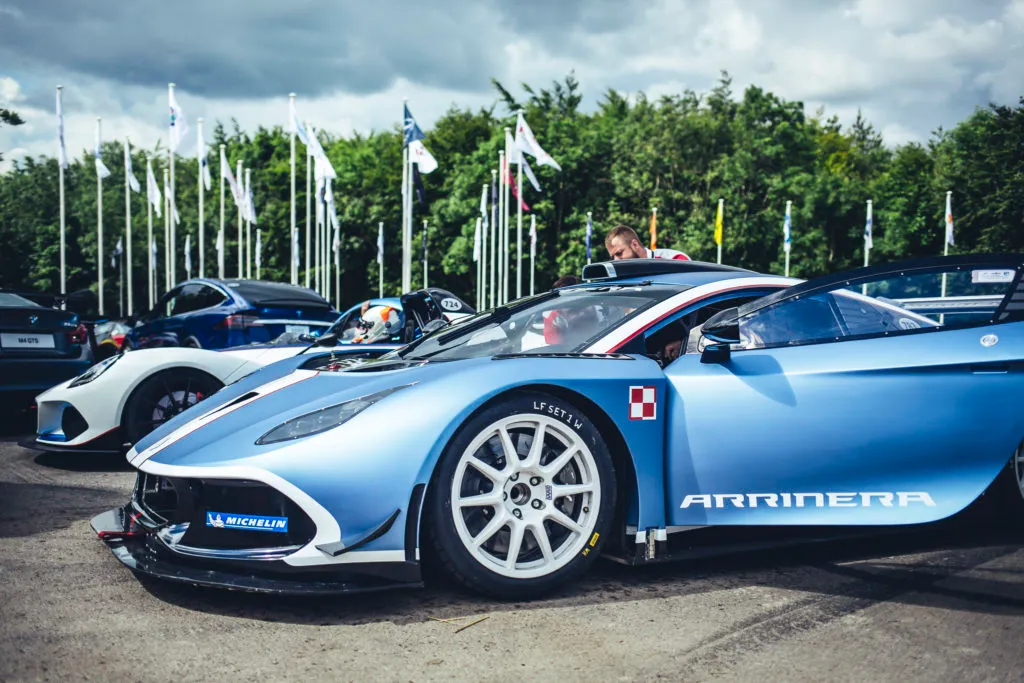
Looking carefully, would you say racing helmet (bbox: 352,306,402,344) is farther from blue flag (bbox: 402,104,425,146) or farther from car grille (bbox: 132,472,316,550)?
blue flag (bbox: 402,104,425,146)

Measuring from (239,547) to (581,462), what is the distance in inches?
47.0

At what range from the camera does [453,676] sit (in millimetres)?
2686

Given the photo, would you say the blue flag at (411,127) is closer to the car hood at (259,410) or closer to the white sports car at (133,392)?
the white sports car at (133,392)

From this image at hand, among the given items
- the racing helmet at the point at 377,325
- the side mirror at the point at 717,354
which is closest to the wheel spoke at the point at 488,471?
the side mirror at the point at 717,354

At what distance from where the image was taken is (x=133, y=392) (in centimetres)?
623

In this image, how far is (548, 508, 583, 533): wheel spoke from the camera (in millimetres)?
3424

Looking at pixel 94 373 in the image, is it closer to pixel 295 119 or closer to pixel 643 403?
pixel 643 403

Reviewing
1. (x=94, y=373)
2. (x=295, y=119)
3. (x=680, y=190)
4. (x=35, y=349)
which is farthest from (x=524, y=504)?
(x=680, y=190)

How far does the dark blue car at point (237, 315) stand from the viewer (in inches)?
463

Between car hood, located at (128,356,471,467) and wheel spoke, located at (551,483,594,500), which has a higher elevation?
car hood, located at (128,356,471,467)

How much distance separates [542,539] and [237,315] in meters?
9.04

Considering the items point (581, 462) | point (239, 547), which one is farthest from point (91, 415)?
point (581, 462)

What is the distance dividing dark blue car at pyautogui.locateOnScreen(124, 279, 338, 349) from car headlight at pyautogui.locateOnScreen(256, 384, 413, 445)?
825cm

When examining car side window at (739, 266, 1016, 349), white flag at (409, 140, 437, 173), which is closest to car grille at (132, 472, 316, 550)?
car side window at (739, 266, 1016, 349)
